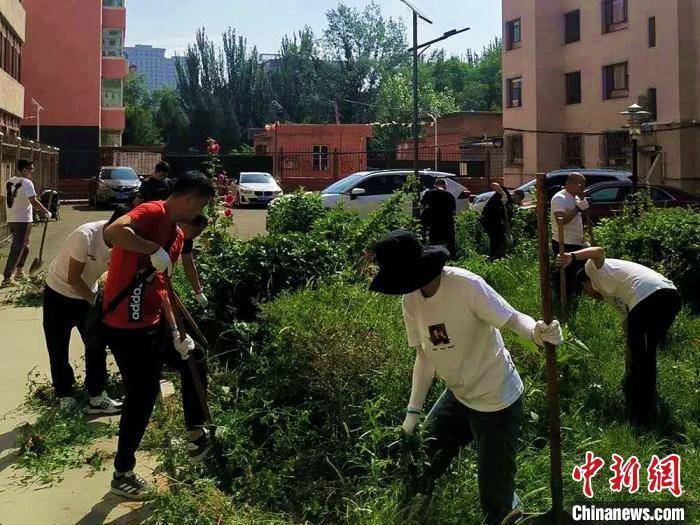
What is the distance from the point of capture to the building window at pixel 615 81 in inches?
1397

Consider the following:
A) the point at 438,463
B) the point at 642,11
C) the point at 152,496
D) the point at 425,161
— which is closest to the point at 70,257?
the point at 152,496

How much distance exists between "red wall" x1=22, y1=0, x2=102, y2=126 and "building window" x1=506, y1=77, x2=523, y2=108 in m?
19.8

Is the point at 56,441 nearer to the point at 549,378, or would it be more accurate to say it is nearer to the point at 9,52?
the point at 549,378

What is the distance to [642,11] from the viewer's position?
1325 inches

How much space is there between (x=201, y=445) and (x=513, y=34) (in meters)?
38.9

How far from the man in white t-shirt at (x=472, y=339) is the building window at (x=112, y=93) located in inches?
1804

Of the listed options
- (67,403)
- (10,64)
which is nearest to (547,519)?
(67,403)

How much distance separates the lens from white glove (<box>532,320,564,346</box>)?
12.1 ft

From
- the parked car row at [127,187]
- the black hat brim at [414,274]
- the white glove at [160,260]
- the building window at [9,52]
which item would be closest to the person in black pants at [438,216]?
the white glove at [160,260]

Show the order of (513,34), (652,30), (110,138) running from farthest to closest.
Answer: (110,138) < (513,34) < (652,30)

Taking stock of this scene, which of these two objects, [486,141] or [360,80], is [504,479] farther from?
[360,80]

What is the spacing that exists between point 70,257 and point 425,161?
140 ft

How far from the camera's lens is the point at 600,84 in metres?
36.8

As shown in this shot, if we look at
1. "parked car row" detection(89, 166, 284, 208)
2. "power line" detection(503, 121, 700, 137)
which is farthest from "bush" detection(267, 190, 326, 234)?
"power line" detection(503, 121, 700, 137)
